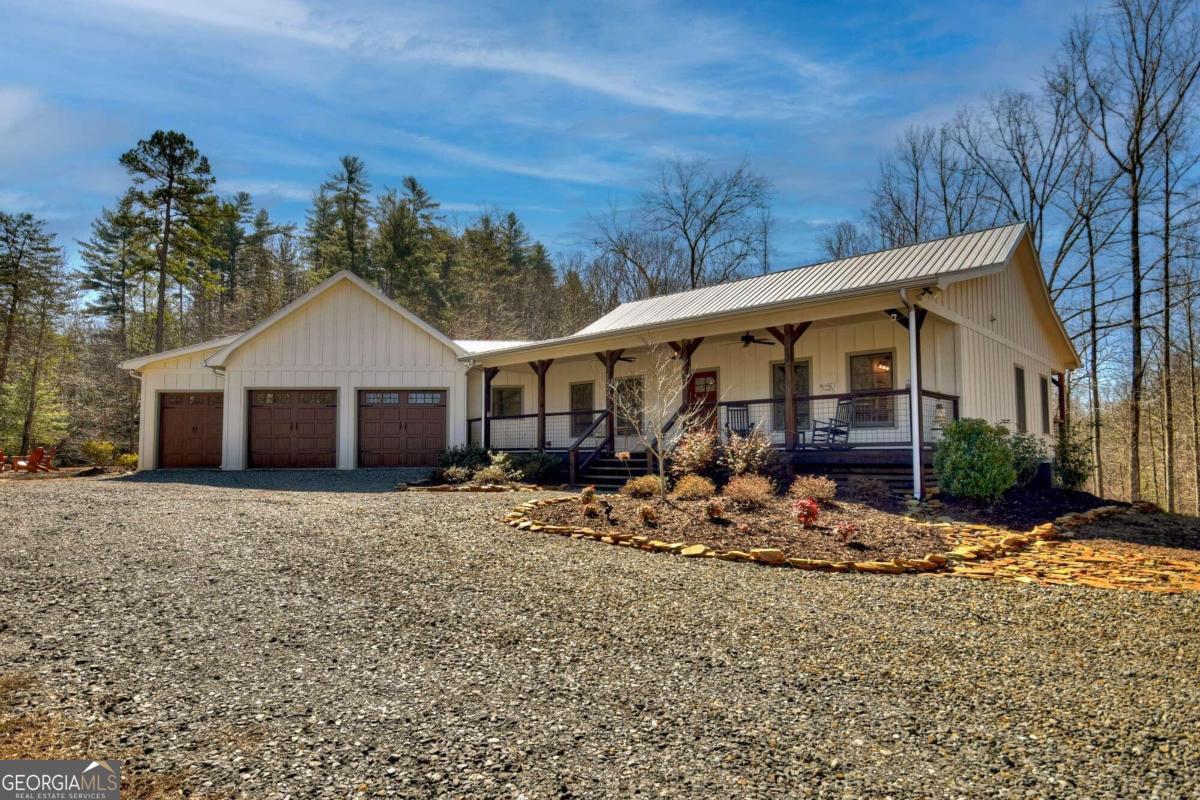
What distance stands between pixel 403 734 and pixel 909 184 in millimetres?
26010

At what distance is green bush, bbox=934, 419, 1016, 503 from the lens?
9.55 meters

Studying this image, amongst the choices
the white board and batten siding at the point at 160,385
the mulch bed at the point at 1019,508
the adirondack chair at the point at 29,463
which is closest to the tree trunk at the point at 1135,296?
the mulch bed at the point at 1019,508

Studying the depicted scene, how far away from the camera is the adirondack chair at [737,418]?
13.1 metres

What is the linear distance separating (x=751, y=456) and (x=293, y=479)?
9.93 metres

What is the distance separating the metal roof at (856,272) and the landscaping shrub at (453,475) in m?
3.63

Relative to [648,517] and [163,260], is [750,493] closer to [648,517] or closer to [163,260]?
[648,517]

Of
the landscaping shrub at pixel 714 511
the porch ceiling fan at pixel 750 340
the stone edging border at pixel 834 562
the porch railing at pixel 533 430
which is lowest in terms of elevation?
the stone edging border at pixel 834 562

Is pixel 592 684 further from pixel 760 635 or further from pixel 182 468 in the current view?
pixel 182 468

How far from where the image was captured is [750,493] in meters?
8.66

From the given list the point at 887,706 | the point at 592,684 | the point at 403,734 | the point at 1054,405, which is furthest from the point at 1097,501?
the point at 403,734

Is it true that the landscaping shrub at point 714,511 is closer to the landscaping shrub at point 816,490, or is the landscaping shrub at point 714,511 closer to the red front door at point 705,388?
the landscaping shrub at point 816,490

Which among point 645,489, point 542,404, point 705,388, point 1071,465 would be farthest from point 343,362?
point 1071,465

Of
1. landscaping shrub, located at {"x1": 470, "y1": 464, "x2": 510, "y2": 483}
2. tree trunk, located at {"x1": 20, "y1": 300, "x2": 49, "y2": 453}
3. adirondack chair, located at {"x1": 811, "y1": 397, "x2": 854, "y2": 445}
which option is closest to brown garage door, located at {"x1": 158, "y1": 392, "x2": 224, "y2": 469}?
landscaping shrub, located at {"x1": 470, "y1": 464, "x2": 510, "y2": 483}

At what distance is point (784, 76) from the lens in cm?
1259
